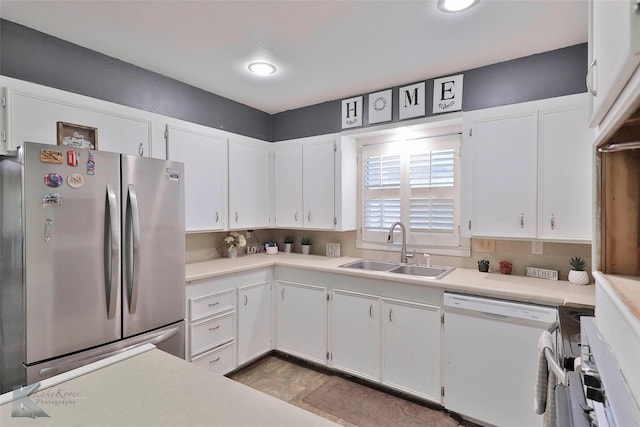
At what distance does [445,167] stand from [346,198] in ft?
A: 3.14

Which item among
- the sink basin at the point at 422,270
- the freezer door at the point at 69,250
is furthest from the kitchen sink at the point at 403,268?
the freezer door at the point at 69,250

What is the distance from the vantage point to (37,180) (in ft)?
5.24

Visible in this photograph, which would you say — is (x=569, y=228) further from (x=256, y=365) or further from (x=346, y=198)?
(x=256, y=365)

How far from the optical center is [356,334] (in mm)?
2627

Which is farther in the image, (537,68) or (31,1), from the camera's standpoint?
(537,68)

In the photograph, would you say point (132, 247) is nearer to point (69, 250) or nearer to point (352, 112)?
point (69, 250)

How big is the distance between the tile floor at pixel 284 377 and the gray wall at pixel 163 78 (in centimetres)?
233

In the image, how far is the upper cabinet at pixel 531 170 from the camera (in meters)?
2.02

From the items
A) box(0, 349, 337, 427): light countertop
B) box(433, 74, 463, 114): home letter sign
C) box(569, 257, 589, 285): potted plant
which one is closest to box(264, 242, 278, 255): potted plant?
box(433, 74, 463, 114): home letter sign

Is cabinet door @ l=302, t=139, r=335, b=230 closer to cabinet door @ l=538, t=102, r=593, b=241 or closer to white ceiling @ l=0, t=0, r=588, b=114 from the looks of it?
white ceiling @ l=0, t=0, r=588, b=114

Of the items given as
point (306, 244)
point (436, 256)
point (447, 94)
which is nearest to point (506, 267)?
point (436, 256)

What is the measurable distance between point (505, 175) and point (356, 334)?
165cm

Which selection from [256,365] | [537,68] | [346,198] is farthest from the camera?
[346,198]

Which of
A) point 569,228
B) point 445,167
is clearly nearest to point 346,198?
point 445,167
